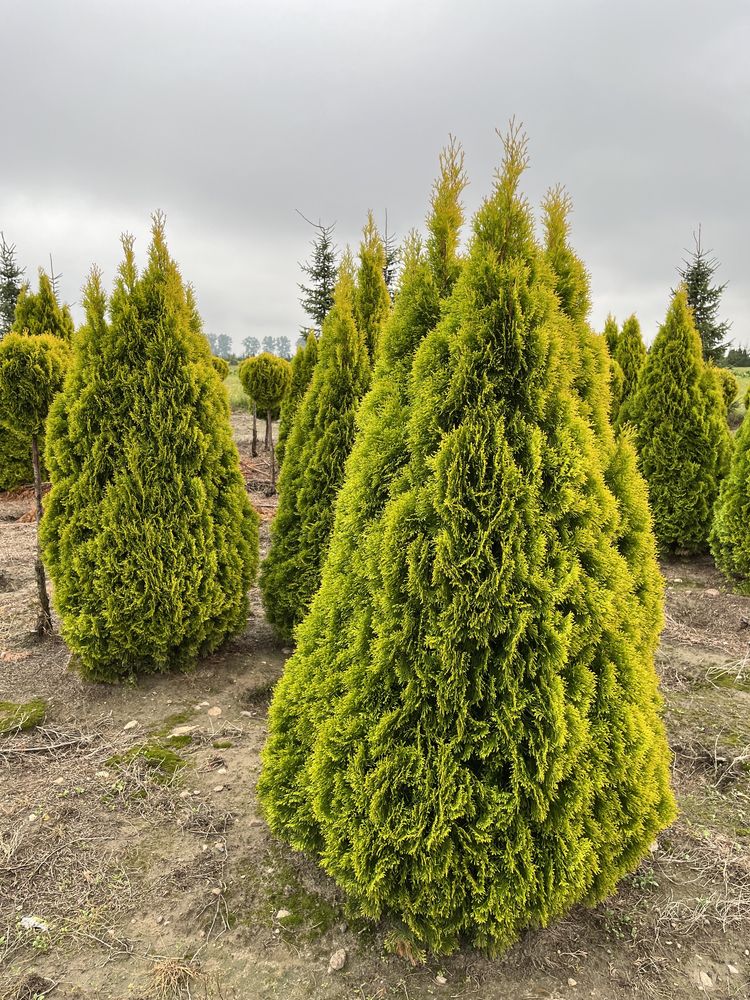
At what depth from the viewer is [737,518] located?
7938 millimetres

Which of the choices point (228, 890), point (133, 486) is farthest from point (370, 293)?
point (228, 890)

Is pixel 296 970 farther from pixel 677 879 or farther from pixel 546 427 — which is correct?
pixel 546 427

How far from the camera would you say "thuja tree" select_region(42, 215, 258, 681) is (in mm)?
4844

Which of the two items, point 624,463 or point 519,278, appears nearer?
point 519,278

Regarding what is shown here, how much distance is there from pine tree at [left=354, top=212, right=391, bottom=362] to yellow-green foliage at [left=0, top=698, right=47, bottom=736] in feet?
14.0

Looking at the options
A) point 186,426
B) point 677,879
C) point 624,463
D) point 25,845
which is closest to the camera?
point 624,463

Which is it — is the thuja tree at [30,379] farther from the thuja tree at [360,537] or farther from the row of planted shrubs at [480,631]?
the row of planted shrubs at [480,631]

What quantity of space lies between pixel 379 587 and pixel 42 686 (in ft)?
12.9

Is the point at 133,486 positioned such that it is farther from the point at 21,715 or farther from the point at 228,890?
the point at 228,890

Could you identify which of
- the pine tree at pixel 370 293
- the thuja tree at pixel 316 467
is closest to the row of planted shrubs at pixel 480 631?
the thuja tree at pixel 316 467

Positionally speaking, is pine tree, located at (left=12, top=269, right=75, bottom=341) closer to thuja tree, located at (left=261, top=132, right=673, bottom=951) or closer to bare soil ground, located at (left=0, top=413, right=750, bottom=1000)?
bare soil ground, located at (left=0, top=413, right=750, bottom=1000)

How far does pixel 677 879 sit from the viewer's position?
299 centimetres

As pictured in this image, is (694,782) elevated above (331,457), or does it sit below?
below

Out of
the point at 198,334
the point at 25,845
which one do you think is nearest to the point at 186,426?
the point at 198,334
